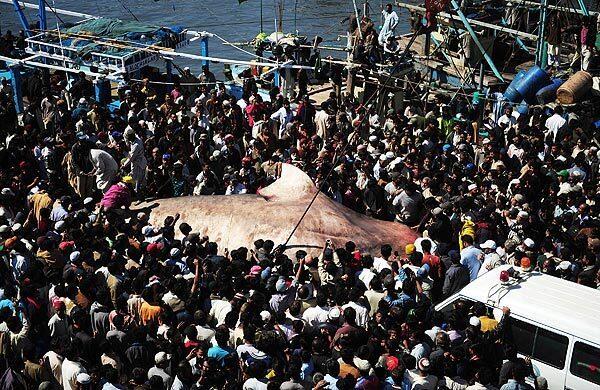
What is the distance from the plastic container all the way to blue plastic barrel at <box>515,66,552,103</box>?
487 mm

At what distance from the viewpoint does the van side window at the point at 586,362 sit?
8.73 meters

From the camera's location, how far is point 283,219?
12414 mm

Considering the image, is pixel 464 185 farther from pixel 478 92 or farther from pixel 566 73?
pixel 566 73

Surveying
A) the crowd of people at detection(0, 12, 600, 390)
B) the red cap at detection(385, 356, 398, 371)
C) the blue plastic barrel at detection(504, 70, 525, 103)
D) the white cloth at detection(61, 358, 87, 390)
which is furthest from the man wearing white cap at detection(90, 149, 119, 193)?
the blue plastic barrel at detection(504, 70, 525, 103)

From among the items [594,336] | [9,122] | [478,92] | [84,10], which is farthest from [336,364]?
[84,10]

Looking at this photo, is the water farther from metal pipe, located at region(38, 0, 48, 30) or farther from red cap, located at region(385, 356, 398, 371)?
red cap, located at region(385, 356, 398, 371)

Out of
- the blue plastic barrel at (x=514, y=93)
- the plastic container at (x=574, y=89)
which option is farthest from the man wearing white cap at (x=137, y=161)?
the plastic container at (x=574, y=89)

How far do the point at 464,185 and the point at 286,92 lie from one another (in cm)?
785

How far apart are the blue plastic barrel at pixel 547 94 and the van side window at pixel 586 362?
31.9 feet

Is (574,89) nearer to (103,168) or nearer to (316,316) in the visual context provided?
(103,168)

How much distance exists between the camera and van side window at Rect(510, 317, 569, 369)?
29.4 feet

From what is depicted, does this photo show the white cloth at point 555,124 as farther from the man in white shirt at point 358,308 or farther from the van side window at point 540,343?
the man in white shirt at point 358,308

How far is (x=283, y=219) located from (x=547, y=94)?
7736 millimetres

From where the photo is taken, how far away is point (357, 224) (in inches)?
495
